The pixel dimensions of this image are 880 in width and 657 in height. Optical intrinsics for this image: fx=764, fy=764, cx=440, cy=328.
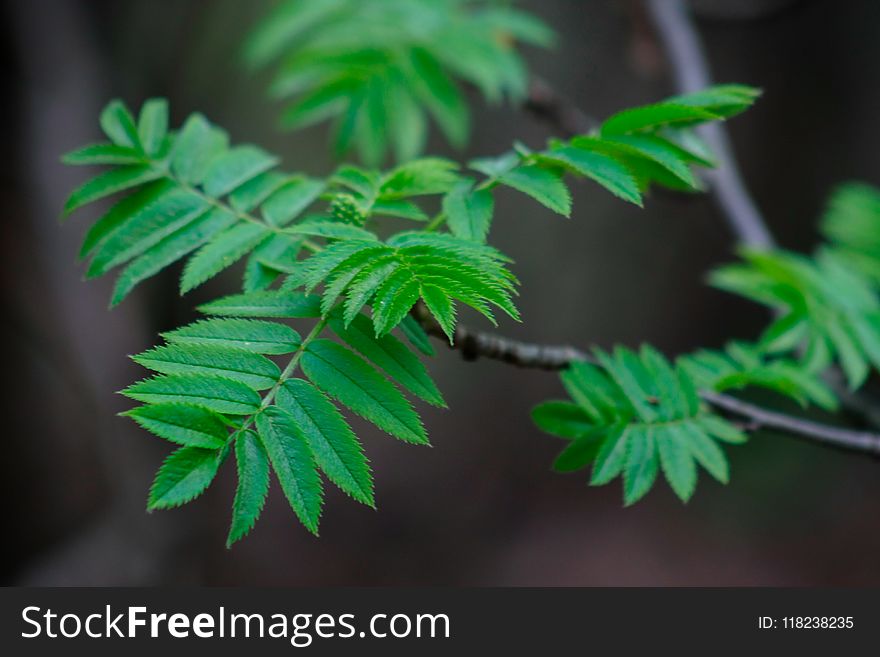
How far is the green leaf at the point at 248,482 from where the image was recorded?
918mm

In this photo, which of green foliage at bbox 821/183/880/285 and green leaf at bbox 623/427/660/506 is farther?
green foliage at bbox 821/183/880/285

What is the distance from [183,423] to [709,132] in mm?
1944

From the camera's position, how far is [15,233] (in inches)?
150

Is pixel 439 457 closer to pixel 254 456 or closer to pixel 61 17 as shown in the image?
pixel 61 17

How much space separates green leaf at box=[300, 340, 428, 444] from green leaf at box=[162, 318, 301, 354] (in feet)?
0.11

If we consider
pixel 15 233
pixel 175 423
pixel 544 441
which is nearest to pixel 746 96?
pixel 175 423

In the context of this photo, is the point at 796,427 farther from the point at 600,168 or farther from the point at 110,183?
the point at 110,183

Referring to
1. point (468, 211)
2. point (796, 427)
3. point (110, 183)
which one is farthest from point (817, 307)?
point (110, 183)

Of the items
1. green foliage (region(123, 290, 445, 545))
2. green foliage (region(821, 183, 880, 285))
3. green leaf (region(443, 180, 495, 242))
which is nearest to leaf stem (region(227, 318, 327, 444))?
green foliage (region(123, 290, 445, 545))

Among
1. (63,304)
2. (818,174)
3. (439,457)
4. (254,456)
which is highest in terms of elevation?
(818,174)

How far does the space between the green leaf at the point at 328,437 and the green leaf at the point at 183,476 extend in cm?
12

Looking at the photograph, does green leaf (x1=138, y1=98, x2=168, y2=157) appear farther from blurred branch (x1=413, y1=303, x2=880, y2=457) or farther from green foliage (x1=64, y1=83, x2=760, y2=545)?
blurred branch (x1=413, y1=303, x2=880, y2=457)

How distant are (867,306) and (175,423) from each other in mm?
1608

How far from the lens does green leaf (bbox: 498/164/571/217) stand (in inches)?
43.7
